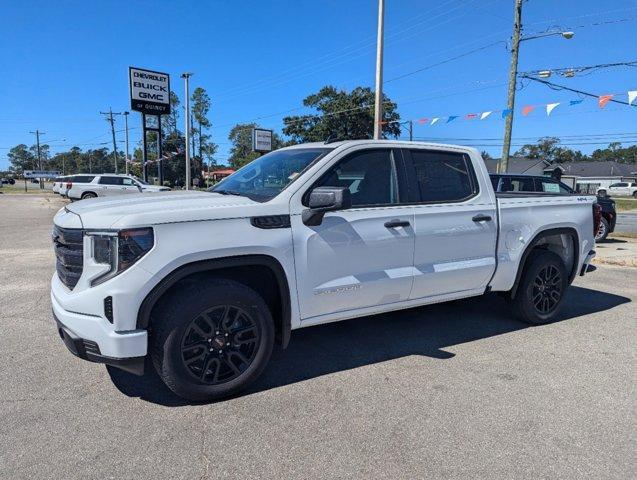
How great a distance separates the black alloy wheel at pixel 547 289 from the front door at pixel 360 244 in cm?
192

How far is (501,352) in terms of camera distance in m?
4.38

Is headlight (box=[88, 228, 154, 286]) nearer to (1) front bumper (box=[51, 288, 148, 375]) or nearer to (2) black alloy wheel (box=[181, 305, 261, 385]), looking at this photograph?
(1) front bumper (box=[51, 288, 148, 375])

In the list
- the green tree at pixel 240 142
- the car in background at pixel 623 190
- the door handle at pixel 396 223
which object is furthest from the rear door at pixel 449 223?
the green tree at pixel 240 142

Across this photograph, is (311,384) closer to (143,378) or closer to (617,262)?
(143,378)

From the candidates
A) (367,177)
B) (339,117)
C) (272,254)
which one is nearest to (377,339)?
(367,177)

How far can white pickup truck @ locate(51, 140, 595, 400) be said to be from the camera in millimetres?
2977

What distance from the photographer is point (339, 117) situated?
54000 millimetres

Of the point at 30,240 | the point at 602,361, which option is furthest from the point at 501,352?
the point at 30,240

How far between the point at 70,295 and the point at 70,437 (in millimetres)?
882

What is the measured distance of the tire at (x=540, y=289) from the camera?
5.06 meters

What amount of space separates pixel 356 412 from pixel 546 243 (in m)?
3.42

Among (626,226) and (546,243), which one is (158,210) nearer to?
(546,243)

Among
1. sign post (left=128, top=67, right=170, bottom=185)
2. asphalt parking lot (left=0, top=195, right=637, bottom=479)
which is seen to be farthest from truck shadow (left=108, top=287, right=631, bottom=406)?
sign post (left=128, top=67, right=170, bottom=185)

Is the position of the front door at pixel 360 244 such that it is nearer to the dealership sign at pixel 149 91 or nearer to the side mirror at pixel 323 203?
the side mirror at pixel 323 203
